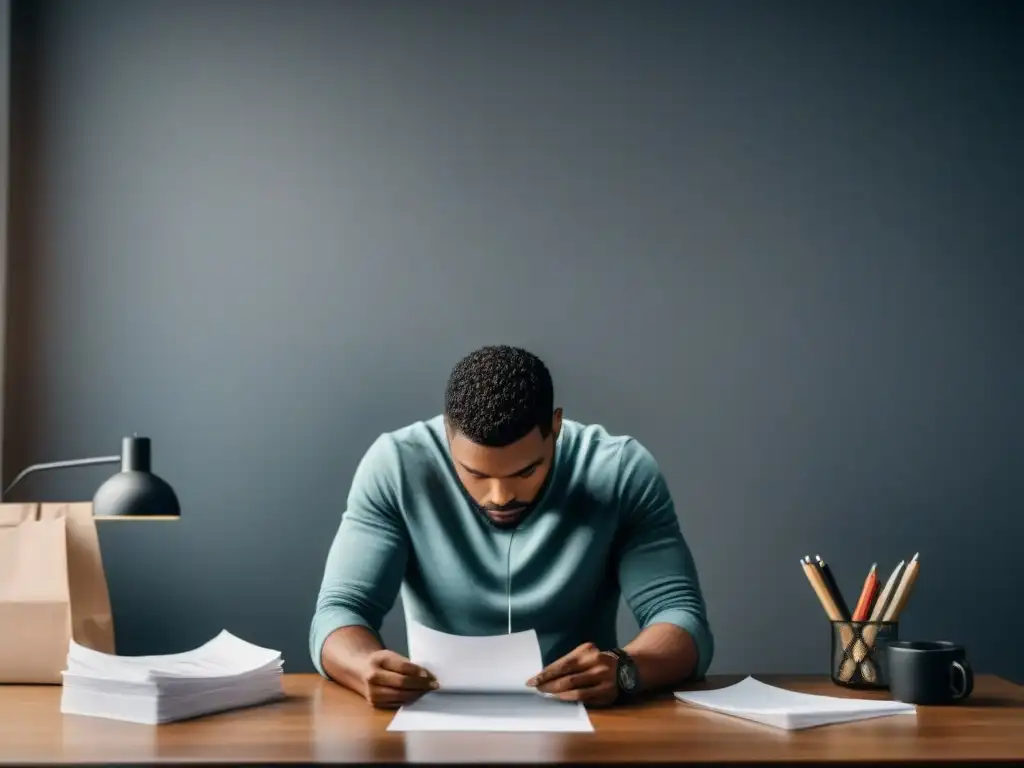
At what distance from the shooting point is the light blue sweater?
1654mm

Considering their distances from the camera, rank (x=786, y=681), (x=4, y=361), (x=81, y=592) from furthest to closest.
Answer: (x=4, y=361) → (x=81, y=592) → (x=786, y=681)

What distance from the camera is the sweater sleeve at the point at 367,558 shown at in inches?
61.5

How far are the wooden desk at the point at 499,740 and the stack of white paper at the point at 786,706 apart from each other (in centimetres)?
2

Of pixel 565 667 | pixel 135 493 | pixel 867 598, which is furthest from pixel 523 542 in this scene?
pixel 135 493

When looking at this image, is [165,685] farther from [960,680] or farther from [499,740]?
[960,680]

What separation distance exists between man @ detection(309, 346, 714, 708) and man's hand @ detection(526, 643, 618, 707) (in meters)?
0.20

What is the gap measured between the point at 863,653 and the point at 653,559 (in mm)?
331

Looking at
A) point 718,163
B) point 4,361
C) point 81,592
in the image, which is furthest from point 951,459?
point 4,361

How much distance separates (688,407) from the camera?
233cm

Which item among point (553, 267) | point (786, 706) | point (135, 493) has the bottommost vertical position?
point (786, 706)

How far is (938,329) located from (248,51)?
5.35 feet

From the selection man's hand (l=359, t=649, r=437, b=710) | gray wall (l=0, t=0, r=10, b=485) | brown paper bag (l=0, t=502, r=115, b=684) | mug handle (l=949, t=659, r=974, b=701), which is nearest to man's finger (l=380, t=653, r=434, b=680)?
man's hand (l=359, t=649, r=437, b=710)

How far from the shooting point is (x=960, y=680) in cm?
134

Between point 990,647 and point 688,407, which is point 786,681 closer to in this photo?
point 688,407
